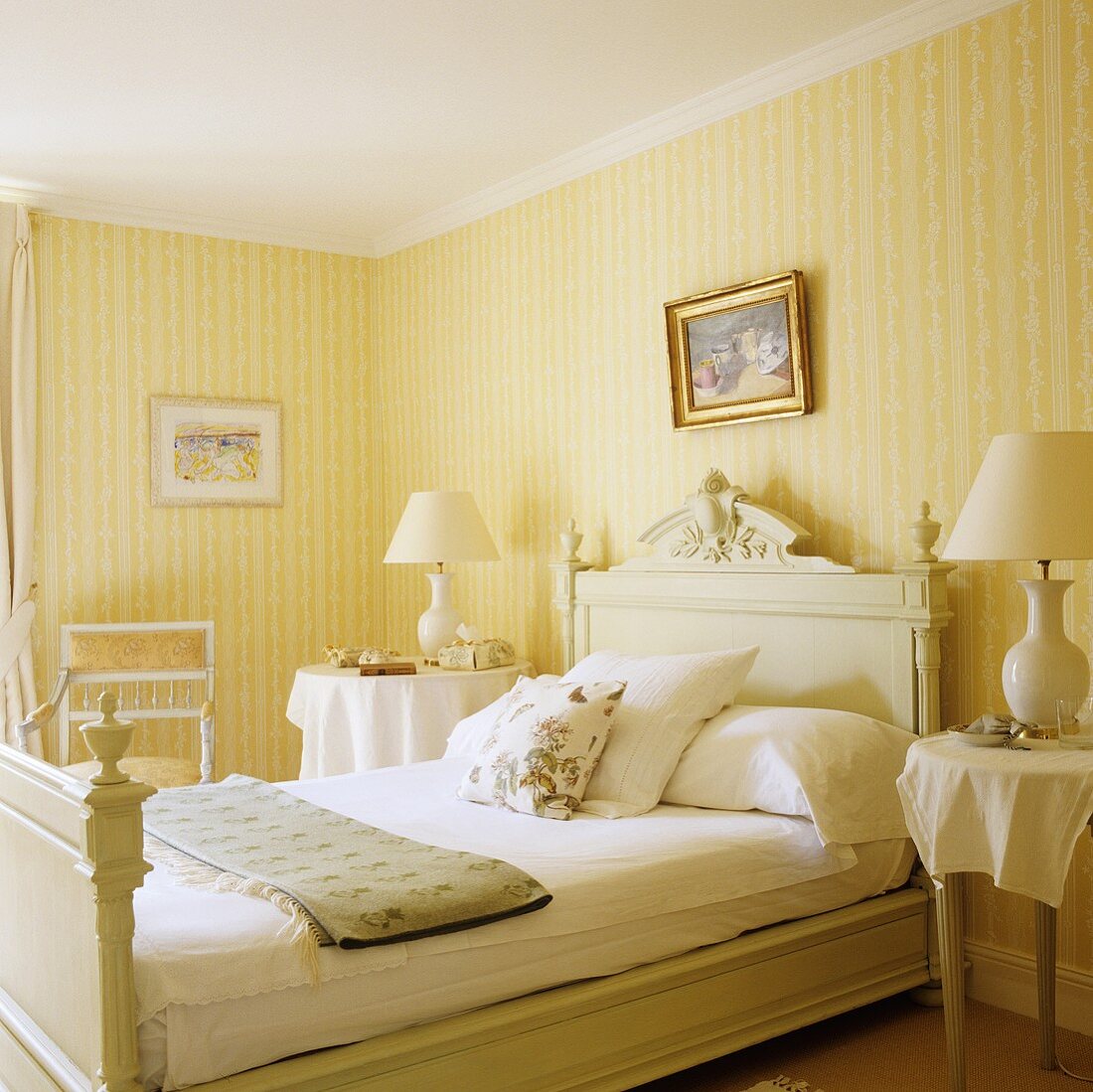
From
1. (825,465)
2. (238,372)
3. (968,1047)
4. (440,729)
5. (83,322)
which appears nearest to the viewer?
(968,1047)

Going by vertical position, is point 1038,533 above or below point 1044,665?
above

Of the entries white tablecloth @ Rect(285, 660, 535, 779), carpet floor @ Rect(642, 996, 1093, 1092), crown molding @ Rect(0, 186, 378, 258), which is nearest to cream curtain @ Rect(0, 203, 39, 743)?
crown molding @ Rect(0, 186, 378, 258)

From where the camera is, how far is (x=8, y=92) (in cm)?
376

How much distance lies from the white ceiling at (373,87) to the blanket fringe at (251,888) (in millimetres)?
2238

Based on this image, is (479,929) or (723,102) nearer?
(479,929)

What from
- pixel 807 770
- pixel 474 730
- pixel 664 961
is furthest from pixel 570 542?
pixel 664 961

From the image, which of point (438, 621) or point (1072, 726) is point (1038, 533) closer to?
point (1072, 726)

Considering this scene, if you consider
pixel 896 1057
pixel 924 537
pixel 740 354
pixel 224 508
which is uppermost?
pixel 740 354

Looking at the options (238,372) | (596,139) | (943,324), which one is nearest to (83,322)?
(238,372)

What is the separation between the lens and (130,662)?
15.2 ft

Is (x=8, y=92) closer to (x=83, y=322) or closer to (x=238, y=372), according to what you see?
(x=83, y=322)

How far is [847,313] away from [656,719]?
1.36 metres

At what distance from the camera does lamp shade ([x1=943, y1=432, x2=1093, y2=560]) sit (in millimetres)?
2443

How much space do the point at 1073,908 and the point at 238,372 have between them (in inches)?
158
